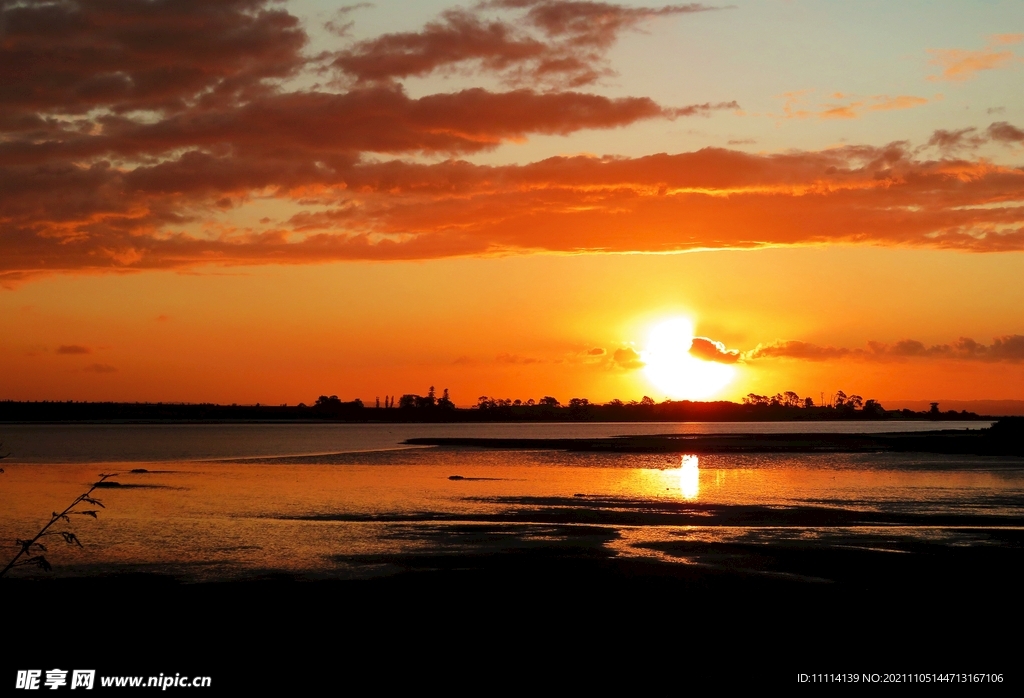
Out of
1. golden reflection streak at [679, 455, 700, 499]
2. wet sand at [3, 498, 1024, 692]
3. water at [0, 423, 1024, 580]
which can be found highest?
wet sand at [3, 498, 1024, 692]

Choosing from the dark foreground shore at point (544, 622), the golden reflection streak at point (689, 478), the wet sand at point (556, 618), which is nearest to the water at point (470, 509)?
the golden reflection streak at point (689, 478)

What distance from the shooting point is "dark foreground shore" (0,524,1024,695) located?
17016 mm

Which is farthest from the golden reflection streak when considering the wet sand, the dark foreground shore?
the dark foreground shore

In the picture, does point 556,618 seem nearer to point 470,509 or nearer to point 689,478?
point 470,509

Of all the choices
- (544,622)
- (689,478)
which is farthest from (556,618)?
(689,478)

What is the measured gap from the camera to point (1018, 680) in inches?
627

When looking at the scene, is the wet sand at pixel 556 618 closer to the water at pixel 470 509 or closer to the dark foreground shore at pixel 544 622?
the dark foreground shore at pixel 544 622

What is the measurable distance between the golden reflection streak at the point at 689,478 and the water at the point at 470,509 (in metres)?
0.16

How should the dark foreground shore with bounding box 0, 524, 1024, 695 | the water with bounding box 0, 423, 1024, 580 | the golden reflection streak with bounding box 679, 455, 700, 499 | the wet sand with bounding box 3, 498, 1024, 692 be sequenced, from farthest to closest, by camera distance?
the golden reflection streak with bounding box 679, 455, 700, 499 < the water with bounding box 0, 423, 1024, 580 < the wet sand with bounding box 3, 498, 1024, 692 < the dark foreground shore with bounding box 0, 524, 1024, 695

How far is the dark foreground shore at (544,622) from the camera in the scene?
1702 cm

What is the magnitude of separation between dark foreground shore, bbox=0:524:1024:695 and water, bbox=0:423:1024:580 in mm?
2828

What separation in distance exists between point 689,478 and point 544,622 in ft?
152

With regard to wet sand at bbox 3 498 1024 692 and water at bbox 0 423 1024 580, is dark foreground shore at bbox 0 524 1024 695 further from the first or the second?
water at bbox 0 423 1024 580

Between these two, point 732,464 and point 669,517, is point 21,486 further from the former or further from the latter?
point 732,464
